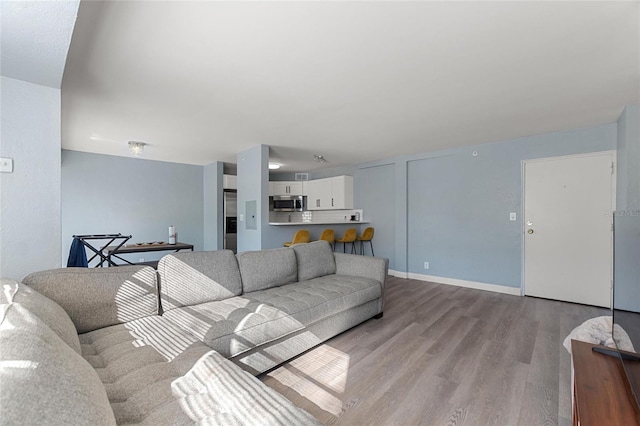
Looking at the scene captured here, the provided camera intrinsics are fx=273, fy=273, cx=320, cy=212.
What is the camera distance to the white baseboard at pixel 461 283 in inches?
163

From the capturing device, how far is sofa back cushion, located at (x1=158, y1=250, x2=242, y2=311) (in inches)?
84.1

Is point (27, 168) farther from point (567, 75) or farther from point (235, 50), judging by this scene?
point (567, 75)

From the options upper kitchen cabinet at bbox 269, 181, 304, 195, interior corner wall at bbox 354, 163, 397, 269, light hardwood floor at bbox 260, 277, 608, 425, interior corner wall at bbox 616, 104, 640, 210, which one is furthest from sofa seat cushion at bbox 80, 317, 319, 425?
upper kitchen cabinet at bbox 269, 181, 304, 195

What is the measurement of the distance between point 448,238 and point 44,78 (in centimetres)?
525

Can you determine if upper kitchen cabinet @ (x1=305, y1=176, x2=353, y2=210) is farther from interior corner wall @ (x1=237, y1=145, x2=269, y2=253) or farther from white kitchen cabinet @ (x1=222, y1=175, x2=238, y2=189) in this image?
interior corner wall @ (x1=237, y1=145, x2=269, y2=253)

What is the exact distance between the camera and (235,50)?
198 centimetres

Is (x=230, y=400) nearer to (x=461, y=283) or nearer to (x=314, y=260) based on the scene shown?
(x=314, y=260)

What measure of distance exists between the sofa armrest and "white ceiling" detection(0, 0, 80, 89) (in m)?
3.03

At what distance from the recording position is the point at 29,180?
1938 millimetres

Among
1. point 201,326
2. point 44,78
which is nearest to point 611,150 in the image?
point 201,326

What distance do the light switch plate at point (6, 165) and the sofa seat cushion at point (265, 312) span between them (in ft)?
4.70

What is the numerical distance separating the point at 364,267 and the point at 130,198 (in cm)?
508

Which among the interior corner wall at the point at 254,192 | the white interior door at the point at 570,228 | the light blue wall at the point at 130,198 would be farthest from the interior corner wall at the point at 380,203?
the light blue wall at the point at 130,198

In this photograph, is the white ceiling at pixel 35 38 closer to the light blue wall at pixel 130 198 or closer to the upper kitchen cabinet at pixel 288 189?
the light blue wall at pixel 130 198
